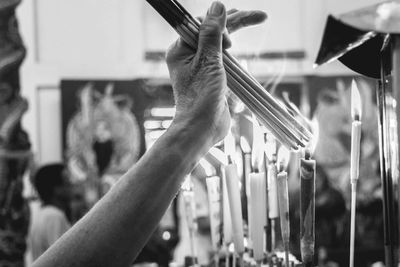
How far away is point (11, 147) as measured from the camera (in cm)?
480

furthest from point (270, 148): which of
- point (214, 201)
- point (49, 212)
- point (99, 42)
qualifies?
point (99, 42)

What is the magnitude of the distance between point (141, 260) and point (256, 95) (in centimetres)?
391

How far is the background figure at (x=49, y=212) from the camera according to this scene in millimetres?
3674

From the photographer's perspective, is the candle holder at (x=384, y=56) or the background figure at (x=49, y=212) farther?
the background figure at (x=49, y=212)

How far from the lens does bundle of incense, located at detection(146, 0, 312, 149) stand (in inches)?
39.3

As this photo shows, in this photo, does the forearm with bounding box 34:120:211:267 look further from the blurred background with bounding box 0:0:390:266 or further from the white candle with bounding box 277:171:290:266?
the blurred background with bounding box 0:0:390:266

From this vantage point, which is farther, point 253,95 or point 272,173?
point 272,173

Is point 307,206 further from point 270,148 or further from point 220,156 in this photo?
point 220,156

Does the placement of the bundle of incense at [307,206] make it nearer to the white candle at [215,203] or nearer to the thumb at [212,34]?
the thumb at [212,34]

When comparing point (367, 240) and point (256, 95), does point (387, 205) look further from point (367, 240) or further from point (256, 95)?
point (367, 240)

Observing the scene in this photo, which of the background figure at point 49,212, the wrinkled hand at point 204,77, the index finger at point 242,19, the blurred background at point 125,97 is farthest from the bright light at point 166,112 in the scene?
the background figure at point 49,212

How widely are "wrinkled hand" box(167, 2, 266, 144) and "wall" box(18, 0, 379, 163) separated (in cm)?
432

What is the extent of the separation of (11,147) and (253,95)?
415 centimetres

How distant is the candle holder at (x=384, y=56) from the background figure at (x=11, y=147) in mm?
4104
